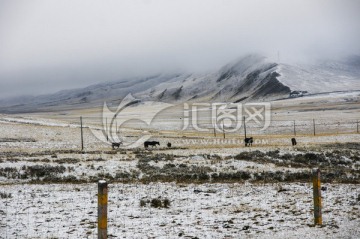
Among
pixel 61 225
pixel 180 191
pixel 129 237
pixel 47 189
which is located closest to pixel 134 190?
pixel 180 191

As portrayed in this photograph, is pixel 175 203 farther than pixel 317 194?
Yes

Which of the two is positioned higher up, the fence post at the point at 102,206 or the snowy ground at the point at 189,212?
the fence post at the point at 102,206

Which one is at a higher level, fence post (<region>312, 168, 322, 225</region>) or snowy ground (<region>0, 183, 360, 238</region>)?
fence post (<region>312, 168, 322, 225</region>)

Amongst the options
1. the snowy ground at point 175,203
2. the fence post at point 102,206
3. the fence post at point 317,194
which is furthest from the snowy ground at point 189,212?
the fence post at point 102,206

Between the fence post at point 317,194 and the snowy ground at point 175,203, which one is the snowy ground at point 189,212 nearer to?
the snowy ground at point 175,203
